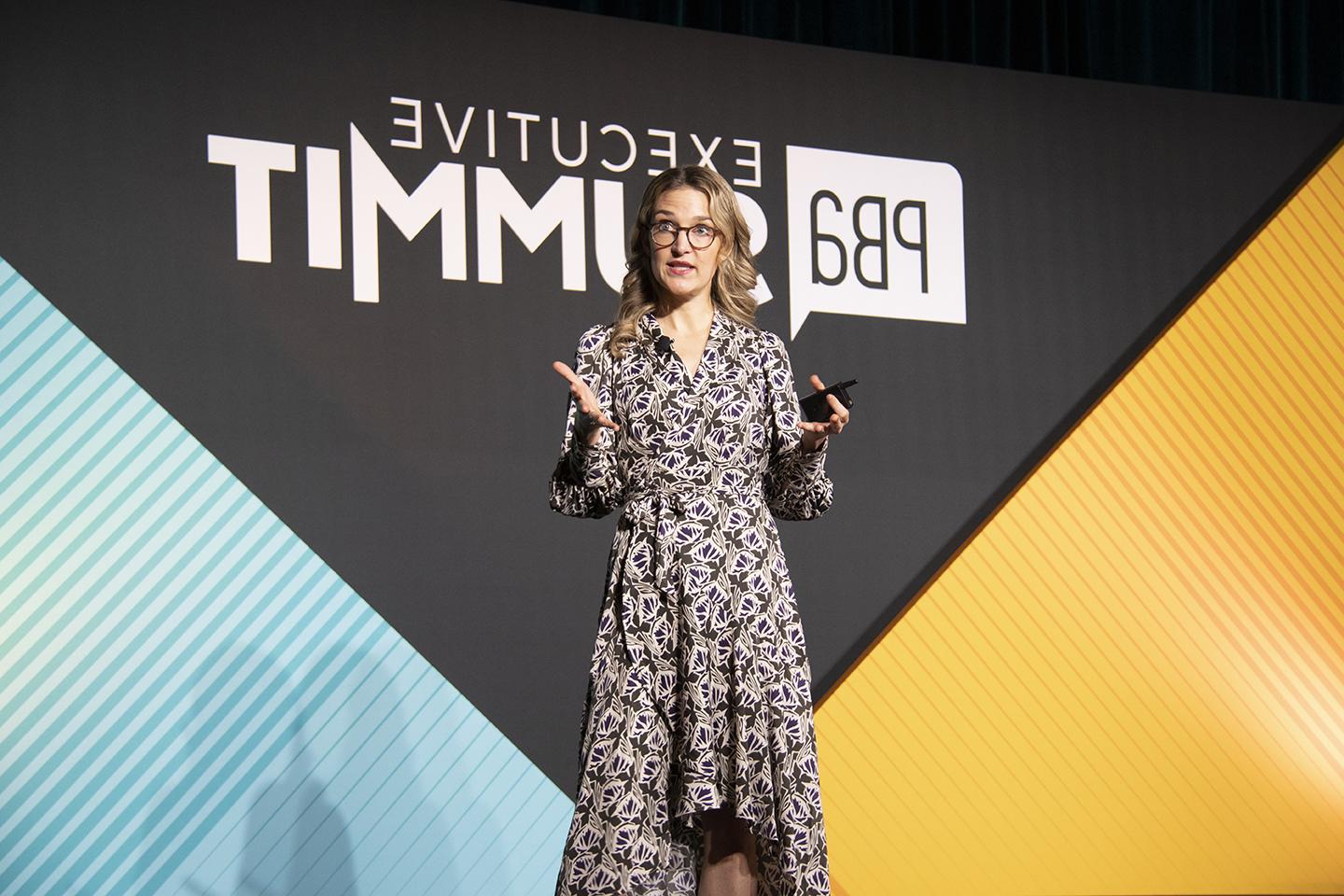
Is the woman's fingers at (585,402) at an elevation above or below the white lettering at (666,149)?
below

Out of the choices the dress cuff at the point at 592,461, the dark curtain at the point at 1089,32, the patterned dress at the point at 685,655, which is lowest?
the patterned dress at the point at 685,655

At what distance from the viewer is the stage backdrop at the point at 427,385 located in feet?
12.1

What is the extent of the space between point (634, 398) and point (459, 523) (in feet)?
4.68

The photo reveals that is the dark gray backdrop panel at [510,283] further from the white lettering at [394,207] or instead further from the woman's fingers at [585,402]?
the woman's fingers at [585,402]

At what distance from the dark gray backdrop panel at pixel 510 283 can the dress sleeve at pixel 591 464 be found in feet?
4.32

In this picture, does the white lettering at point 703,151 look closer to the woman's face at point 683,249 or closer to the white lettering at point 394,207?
the white lettering at point 394,207

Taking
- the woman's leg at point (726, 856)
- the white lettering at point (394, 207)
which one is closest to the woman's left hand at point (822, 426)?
the woman's leg at point (726, 856)

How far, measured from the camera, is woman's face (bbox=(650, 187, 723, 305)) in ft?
9.09

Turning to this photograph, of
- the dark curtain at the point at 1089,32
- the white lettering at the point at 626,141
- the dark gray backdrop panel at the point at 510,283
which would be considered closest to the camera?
the dark gray backdrop panel at the point at 510,283

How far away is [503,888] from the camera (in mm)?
3916

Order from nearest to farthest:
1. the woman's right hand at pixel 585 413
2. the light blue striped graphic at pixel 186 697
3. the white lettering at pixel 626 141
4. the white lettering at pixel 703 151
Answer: the woman's right hand at pixel 585 413 → the light blue striped graphic at pixel 186 697 → the white lettering at pixel 626 141 → the white lettering at pixel 703 151

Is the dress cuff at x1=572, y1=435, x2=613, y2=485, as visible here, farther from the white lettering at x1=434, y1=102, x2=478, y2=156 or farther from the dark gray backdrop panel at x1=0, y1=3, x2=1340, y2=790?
the white lettering at x1=434, y1=102, x2=478, y2=156

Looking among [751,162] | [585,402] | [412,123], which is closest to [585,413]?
[585,402]

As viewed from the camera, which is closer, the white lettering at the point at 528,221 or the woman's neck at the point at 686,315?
the woman's neck at the point at 686,315
